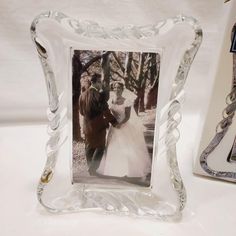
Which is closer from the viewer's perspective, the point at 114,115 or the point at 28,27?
the point at 114,115

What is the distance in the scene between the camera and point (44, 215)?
47 centimetres

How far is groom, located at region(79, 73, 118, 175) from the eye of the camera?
1.40 feet

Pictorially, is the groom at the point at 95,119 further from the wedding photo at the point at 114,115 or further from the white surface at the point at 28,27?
the white surface at the point at 28,27

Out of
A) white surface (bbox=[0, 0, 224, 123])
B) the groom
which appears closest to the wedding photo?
the groom

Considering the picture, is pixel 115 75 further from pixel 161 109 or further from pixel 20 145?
pixel 20 145

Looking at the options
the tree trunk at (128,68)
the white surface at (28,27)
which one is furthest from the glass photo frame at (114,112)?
the white surface at (28,27)

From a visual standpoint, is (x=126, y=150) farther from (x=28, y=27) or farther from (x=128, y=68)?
(x=28, y=27)

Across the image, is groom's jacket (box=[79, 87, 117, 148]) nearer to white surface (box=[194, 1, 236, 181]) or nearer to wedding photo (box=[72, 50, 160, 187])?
wedding photo (box=[72, 50, 160, 187])

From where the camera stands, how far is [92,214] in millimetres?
471

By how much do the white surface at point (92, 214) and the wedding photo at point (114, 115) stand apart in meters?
0.04

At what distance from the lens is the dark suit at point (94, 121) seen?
428 millimetres

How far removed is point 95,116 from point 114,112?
0.02m

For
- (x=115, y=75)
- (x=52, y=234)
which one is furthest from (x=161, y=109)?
(x=52, y=234)

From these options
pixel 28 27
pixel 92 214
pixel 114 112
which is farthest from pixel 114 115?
pixel 28 27
